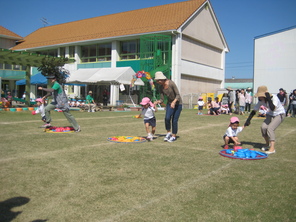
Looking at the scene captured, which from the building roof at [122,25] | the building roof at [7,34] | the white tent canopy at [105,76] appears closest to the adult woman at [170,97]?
the white tent canopy at [105,76]

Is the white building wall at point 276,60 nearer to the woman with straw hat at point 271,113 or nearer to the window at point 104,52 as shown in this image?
the window at point 104,52

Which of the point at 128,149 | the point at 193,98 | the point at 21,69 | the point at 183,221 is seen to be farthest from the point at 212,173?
the point at 21,69

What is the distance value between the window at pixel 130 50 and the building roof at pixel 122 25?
1.57 meters

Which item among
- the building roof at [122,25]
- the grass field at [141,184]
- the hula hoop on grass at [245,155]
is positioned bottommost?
the grass field at [141,184]

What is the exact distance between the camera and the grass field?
3752 millimetres

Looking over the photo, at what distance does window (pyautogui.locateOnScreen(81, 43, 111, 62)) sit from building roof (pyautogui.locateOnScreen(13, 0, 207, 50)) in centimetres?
153

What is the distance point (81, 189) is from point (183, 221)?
5.67 ft

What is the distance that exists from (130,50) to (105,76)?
6.95 metres

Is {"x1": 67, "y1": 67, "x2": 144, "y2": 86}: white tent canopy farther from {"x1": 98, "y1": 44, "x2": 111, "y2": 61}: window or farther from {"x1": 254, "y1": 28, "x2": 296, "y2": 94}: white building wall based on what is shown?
{"x1": 254, "y1": 28, "x2": 296, "y2": 94}: white building wall

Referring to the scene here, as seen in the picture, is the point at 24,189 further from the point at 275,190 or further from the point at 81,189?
the point at 275,190

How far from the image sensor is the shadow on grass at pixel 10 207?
3.57m

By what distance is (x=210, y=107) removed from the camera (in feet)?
70.6

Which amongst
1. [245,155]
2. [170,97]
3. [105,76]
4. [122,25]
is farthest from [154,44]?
[245,155]

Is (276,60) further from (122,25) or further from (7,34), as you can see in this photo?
(7,34)
